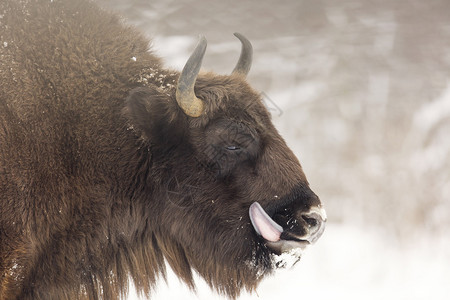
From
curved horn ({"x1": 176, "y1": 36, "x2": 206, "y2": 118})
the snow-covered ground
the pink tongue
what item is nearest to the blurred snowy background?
the snow-covered ground

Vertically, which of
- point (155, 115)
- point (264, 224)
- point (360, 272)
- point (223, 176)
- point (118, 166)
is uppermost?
point (155, 115)

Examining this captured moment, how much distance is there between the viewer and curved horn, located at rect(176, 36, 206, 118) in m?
3.32

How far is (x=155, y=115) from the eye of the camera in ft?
11.7

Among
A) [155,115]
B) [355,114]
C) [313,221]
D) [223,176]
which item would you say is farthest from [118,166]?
[355,114]

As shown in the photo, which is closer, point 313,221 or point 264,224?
point 313,221

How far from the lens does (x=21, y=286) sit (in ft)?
11.3

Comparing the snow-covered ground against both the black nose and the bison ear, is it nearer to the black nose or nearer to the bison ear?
the black nose

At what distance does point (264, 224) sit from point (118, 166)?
3.30 ft

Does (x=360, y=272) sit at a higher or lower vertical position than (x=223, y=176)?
lower

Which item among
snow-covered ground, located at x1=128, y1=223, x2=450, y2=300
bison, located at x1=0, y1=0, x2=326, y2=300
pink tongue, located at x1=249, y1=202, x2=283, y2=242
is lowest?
snow-covered ground, located at x1=128, y1=223, x2=450, y2=300

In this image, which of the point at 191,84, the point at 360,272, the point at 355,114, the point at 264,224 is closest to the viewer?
the point at 191,84

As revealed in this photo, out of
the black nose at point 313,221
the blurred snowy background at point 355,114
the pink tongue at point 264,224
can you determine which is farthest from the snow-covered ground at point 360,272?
the black nose at point 313,221

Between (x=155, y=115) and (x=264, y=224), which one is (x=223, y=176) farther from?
(x=155, y=115)

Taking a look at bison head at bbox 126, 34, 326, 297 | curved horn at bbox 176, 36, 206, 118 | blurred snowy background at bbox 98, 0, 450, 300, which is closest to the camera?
curved horn at bbox 176, 36, 206, 118
